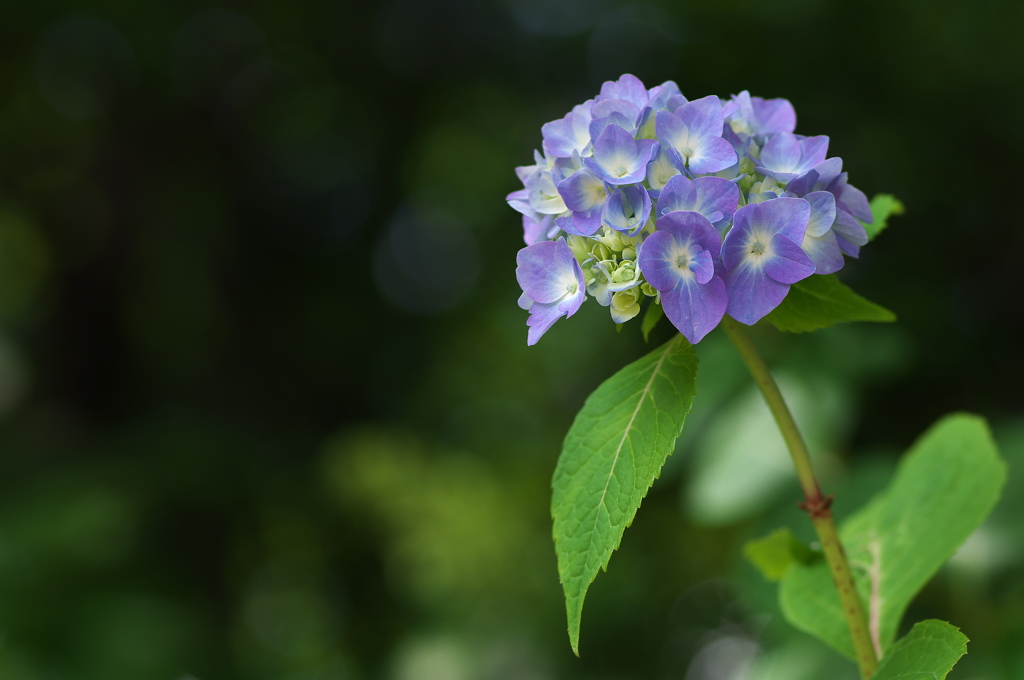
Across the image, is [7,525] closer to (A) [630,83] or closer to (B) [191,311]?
(B) [191,311]

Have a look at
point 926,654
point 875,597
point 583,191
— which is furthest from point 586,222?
point 875,597

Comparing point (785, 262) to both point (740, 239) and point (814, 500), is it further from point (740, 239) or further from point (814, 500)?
point (814, 500)

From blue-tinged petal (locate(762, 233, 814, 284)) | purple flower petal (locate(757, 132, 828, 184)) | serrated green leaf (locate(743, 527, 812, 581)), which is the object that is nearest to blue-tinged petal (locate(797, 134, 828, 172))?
purple flower petal (locate(757, 132, 828, 184))

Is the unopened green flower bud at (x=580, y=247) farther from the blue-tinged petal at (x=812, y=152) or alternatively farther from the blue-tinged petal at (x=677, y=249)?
the blue-tinged petal at (x=812, y=152)

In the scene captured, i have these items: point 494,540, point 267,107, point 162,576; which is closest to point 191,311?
point 267,107

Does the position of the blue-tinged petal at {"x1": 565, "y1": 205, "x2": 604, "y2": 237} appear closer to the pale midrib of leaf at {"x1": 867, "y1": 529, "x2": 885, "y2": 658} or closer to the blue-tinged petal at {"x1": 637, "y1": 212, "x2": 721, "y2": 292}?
the blue-tinged petal at {"x1": 637, "y1": 212, "x2": 721, "y2": 292}

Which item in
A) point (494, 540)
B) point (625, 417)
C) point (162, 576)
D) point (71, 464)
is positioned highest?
point (625, 417)
